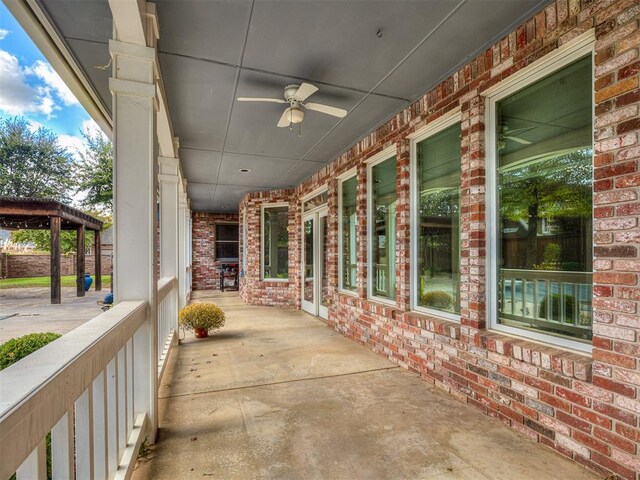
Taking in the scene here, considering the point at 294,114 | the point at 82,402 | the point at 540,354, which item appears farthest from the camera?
the point at 294,114

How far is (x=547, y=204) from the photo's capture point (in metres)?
2.43

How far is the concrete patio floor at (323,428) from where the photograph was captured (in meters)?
1.98

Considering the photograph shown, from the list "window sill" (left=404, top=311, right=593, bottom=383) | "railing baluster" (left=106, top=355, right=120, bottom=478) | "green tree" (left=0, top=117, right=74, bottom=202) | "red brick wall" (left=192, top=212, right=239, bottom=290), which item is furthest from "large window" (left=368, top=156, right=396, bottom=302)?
"red brick wall" (left=192, top=212, right=239, bottom=290)

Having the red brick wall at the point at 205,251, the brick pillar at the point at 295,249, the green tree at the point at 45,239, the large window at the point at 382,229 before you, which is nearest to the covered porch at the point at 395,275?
the large window at the point at 382,229

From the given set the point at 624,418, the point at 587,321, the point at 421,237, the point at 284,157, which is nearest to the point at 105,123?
the point at 284,157

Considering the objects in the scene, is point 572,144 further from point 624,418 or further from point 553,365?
point 624,418

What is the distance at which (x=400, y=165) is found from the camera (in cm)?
380

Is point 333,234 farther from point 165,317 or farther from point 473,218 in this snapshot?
point 473,218

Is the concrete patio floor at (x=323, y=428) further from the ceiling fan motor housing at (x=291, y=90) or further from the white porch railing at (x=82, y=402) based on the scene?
the ceiling fan motor housing at (x=291, y=90)

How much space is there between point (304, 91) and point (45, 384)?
256 cm

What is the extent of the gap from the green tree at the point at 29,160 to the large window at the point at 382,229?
3.17 m

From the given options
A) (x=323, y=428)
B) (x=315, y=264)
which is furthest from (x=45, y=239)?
(x=315, y=264)

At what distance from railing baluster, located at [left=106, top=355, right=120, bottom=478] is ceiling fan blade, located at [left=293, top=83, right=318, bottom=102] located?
222 centimetres

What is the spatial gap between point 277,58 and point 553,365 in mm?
2783
